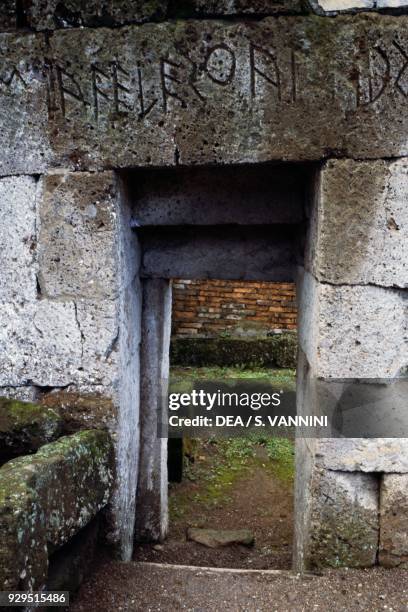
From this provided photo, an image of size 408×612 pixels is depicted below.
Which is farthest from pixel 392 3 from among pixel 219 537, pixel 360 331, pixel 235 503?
pixel 235 503

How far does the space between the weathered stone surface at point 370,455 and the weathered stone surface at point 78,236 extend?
4.37ft

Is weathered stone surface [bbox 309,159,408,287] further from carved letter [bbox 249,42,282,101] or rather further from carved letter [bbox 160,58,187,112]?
carved letter [bbox 160,58,187,112]

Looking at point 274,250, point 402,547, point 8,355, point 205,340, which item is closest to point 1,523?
point 8,355

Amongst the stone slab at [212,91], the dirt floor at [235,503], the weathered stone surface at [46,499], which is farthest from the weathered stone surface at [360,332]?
the dirt floor at [235,503]

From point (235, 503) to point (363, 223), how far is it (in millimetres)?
3066

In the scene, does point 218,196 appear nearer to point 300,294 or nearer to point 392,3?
point 300,294

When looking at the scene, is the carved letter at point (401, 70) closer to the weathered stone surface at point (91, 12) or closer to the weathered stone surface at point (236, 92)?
the weathered stone surface at point (236, 92)

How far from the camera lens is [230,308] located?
24.2 ft

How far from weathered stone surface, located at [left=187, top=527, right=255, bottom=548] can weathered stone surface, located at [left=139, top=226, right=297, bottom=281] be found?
188cm

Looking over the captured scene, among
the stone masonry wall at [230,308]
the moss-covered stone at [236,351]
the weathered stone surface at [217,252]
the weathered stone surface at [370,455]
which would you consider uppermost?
the stone masonry wall at [230,308]

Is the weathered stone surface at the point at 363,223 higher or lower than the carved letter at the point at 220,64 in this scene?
lower

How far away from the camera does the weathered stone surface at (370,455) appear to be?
2584 millimetres

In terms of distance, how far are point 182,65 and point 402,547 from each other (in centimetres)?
246

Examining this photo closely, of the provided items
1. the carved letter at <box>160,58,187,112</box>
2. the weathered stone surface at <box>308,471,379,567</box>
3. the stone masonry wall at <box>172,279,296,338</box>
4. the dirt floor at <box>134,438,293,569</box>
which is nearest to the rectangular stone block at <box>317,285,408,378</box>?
the weathered stone surface at <box>308,471,379,567</box>
